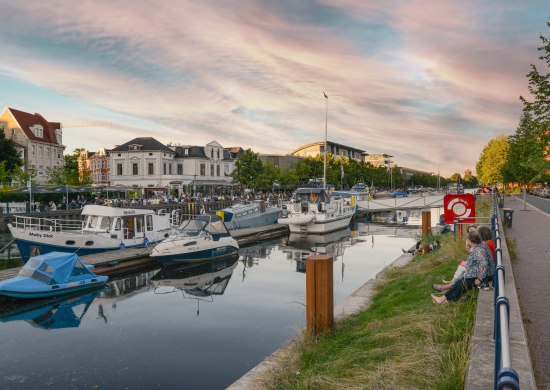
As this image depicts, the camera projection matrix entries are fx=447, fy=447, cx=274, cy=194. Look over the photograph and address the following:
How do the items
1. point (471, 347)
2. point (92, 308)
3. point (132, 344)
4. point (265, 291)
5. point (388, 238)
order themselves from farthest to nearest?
point (388, 238)
point (265, 291)
point (92, 308)
point (132, 344)
point (471, 347)

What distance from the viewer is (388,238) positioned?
3950 centimetres

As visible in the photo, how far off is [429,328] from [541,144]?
34.9 feet

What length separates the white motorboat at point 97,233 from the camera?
2472cm

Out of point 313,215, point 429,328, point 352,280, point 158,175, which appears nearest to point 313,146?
point 158,175

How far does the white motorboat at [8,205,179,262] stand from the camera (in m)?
24.7

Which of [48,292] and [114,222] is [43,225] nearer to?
[114,222]

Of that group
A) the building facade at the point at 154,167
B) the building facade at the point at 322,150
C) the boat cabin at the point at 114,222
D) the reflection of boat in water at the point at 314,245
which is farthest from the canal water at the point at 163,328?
the building facade at the point at 322,150

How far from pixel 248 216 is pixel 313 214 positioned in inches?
272

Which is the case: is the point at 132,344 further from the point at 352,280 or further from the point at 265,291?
the point at 352,280

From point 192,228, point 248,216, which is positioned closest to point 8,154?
point 248,216

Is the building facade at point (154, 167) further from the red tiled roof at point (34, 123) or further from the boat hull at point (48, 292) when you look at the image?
the boat hull at point (48, 292)

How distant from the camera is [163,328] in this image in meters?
14.9

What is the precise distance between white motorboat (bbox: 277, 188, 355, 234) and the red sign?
75.2 feet

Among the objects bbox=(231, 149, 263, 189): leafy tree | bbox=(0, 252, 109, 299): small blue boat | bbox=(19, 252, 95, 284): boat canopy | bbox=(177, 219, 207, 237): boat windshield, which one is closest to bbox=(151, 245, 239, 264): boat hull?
bbox=(177, 219, 207, 237): boat windshield
